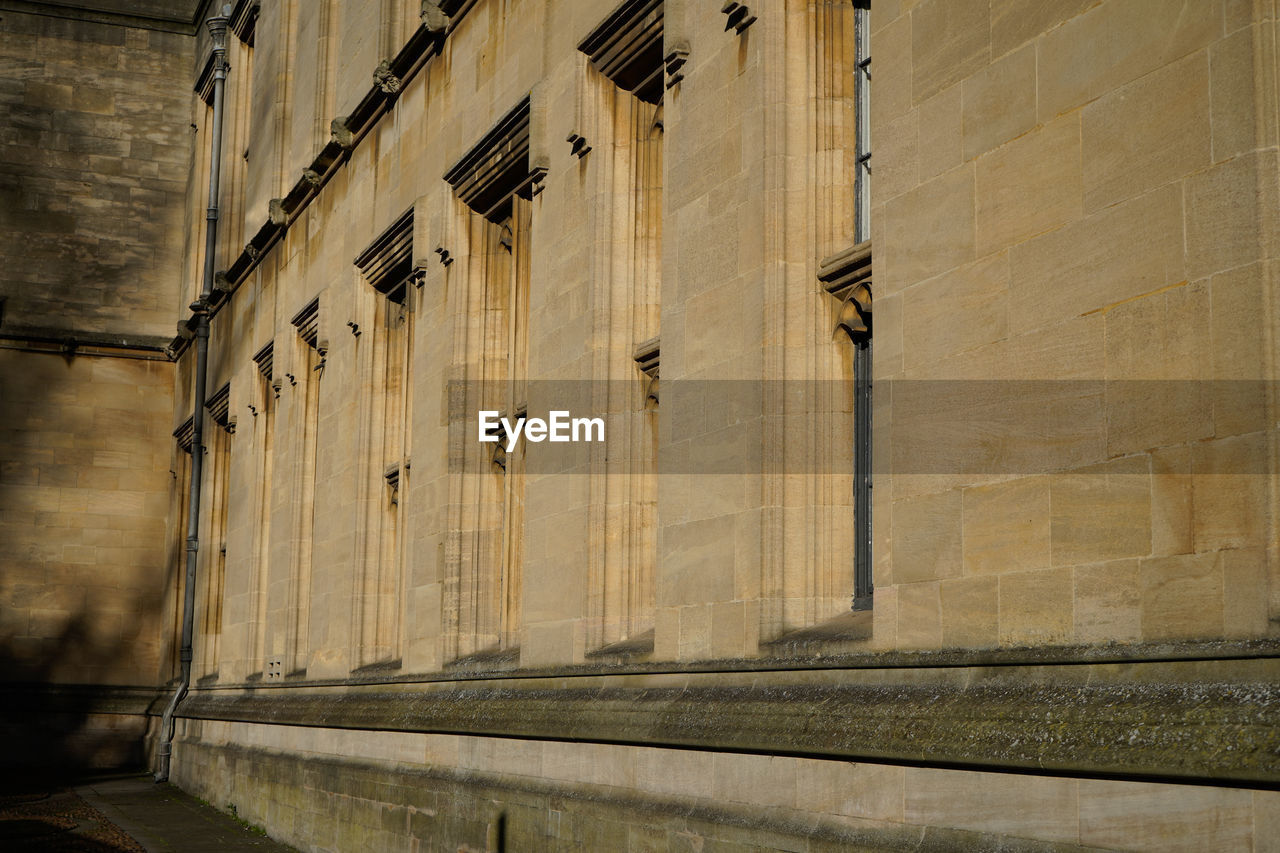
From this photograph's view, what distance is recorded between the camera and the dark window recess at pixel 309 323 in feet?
60.6

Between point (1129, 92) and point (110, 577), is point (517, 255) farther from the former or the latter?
point (110, 577)

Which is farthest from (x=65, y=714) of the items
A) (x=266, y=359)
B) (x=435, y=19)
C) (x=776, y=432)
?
(x=776, y=432)

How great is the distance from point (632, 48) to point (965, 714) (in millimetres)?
5879

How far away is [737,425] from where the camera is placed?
8.51 metres

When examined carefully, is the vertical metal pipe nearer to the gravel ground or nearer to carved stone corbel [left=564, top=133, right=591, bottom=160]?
carved stone corbel [left=564, top=133, right=591, bottom=160]

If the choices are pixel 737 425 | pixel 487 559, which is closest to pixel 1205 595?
pixel 737 425

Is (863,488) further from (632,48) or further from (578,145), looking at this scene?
(578,145)

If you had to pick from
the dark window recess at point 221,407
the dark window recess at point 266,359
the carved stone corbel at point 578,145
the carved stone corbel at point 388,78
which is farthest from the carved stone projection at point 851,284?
the dark window recess at point 221,407

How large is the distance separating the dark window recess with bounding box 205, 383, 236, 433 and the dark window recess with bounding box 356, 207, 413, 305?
7576 millimetres

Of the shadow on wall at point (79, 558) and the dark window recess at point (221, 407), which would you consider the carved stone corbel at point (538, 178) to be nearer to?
the dark window recess at point (221, 407)

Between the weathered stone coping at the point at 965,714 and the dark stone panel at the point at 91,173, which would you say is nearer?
the weathered stone coping at the point at 965,714

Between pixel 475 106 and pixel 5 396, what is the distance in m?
17.9

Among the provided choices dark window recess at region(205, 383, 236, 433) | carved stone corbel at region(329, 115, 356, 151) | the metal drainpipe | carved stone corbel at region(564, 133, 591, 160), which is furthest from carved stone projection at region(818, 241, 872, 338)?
the metal drainpipe

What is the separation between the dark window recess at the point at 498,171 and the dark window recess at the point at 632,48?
47.8 inches
